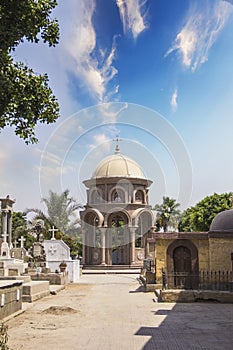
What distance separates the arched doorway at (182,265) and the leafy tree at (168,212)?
26167 millimetres

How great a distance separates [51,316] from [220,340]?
544cm

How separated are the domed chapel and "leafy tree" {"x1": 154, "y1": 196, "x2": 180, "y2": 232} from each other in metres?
2.98

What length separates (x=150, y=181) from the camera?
154 feet

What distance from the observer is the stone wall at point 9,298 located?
11.6m

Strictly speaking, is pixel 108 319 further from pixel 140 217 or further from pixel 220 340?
pixel 140 217

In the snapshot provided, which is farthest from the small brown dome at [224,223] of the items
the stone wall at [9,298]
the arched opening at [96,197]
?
the arched opening at [96,197]

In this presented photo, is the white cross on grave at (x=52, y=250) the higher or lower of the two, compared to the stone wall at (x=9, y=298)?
higher

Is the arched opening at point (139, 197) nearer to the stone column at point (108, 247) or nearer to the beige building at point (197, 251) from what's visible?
the stone column at point (108, 247)

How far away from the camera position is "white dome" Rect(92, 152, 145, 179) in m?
45.5

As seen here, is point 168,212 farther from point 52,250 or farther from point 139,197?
point 52,250

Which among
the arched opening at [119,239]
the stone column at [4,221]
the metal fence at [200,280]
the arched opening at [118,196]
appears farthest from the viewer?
the arched opening at [118,196]

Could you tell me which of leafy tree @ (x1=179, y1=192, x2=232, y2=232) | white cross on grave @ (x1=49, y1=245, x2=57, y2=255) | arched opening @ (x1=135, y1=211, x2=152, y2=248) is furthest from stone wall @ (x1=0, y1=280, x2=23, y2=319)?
leafy tree @ (x1=179, y1=192, x2=232, y2=232)

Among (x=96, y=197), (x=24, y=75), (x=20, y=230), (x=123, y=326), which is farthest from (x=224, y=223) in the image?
(x=20, y=230)

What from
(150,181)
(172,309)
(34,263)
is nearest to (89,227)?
(150,181)
